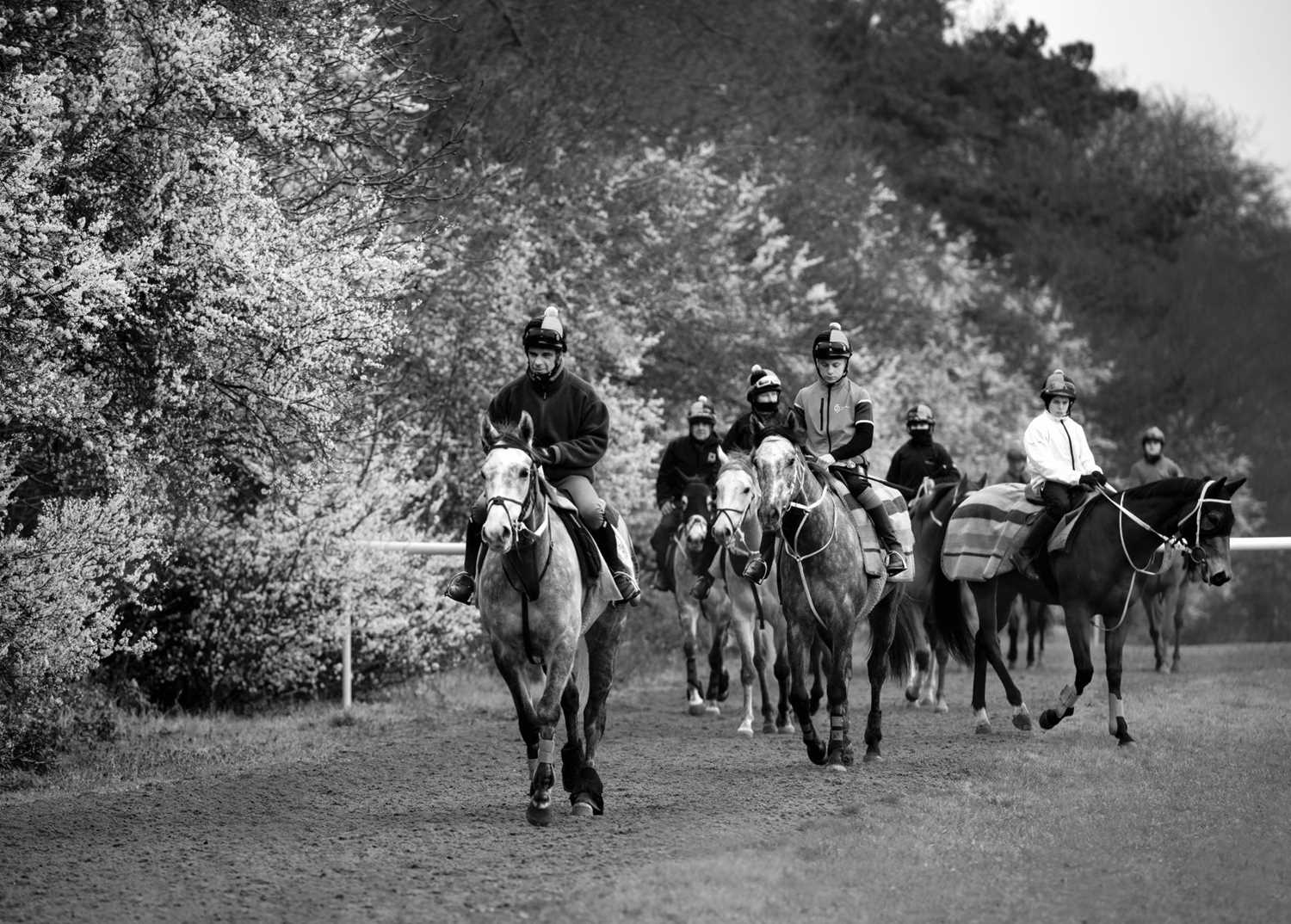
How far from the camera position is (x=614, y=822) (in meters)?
9.10

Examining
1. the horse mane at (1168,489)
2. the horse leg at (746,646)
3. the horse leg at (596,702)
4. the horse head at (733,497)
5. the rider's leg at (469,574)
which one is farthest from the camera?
the horse leg at (746,646)

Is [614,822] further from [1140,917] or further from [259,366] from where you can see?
[259,366]

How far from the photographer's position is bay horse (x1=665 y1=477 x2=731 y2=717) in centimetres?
1445

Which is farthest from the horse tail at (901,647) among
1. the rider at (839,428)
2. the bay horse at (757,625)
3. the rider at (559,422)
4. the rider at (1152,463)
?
the rider at (1152,463)

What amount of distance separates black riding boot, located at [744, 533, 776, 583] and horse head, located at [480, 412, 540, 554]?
2.77 m

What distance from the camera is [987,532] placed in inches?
541

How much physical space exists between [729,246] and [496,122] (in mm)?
6879

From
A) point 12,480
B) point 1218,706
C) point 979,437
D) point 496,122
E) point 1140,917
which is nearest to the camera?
point 1140,917

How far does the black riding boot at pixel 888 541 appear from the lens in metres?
11.9

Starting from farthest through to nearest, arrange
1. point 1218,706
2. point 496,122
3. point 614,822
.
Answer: point 496,122
point 1218,706
point 614,822

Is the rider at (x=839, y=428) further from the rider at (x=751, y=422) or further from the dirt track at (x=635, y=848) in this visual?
the dirt track at (x=635, y=848)

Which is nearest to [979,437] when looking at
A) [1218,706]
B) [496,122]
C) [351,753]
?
[496,122]

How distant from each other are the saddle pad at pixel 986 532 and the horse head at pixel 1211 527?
135 centimetres

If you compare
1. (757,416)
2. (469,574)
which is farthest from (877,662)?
(469,574)
